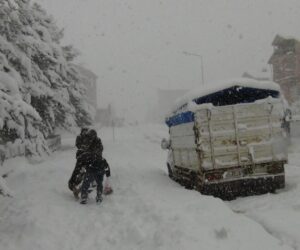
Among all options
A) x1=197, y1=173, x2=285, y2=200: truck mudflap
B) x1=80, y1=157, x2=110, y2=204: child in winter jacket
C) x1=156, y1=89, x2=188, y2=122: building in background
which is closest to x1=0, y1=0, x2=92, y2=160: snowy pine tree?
x1=80, y1=157, x2=110, y2=204: child in winter jacket

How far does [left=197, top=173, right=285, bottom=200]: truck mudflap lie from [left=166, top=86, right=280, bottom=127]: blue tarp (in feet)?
5.25

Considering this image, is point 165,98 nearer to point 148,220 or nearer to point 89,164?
point 89,164

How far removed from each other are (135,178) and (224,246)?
23.4ft

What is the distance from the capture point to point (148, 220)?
8.21 m

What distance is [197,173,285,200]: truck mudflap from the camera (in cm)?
1076

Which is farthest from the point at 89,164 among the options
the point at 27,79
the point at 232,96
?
the point at 27,79

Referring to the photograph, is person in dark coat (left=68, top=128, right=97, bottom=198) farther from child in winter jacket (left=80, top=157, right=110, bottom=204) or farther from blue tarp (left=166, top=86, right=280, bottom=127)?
blue tarp (left=166, top=86, right=280, bottom=127)

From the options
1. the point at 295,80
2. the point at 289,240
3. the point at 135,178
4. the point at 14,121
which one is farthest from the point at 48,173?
the point at 295,80

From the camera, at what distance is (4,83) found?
28.4ft

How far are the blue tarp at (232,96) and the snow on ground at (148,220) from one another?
1823 millimetres

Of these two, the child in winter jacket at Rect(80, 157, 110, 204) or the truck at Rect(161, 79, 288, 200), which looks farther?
the truck at Rect(161, 79, 288, 200)

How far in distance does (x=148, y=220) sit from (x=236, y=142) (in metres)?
3.47

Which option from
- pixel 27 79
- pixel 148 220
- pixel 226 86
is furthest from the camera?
pixel 27 79

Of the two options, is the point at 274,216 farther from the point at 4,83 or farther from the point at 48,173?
the point at 48,173
